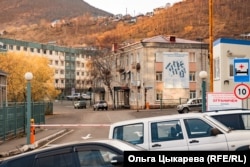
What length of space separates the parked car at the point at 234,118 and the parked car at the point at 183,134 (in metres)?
0.62

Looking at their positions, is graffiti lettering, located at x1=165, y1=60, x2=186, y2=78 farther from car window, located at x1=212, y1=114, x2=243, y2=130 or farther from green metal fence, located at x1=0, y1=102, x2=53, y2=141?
car window, located at x1=212, y1=114, x2=243, y2=130

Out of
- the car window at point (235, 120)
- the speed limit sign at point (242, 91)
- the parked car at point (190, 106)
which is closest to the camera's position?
the car window at point (235, 120)

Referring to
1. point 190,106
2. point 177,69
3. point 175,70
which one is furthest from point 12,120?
point 177,69

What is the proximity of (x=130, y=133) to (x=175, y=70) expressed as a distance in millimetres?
60851

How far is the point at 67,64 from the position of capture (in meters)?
147

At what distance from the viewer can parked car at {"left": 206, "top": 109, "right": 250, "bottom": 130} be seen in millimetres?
13094

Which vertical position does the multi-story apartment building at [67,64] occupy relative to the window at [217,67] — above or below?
above

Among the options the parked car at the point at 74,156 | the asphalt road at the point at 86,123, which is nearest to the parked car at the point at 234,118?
the parked car at the point at 74,156

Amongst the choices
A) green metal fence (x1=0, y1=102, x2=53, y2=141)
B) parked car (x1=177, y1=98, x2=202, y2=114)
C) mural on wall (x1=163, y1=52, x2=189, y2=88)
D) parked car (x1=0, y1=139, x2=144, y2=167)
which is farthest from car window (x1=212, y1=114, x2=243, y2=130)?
mural on wall (x1=163, y1=52, x2=189, y2=88)

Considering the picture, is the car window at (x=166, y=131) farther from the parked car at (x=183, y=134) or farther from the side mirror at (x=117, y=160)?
the side mirror at (x=117, y=160)

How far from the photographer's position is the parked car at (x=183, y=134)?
11.9m

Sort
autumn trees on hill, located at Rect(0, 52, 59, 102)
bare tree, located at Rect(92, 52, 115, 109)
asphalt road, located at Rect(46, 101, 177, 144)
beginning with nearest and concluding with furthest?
asphalt road, located at Rect(46, 101, 177, 144)
autumn trees on hill, located at Rect(0, 52, 59, 102)
bare tree, located at Rect(92, 52, 115, 109)

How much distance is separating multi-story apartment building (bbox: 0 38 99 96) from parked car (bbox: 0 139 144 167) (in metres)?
127

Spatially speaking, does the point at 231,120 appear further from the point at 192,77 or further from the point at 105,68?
the point at 105,68
